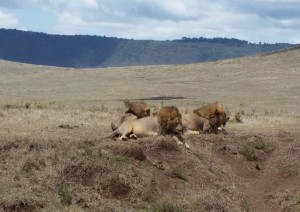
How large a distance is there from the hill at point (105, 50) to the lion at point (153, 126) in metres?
156

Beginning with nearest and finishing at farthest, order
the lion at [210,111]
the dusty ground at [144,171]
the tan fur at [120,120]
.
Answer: the dusty ground at [144,171], the tan fur at [120,120], the lion at [210,111]

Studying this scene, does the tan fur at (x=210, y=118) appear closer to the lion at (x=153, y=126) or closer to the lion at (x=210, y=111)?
the lion at (x=210, y=111)

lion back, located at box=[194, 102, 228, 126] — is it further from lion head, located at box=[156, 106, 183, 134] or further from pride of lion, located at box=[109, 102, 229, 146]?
lion head, located at box=[156, 106, 183, 134]

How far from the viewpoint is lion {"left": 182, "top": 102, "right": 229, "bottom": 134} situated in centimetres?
1578

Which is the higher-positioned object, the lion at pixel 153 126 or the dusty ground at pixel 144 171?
the lion at pixel 153 126

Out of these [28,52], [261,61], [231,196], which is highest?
[231,196]

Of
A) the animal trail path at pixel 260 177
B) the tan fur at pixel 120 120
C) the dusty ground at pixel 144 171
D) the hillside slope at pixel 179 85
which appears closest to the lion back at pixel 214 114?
the dusty ground at pixel 144 171

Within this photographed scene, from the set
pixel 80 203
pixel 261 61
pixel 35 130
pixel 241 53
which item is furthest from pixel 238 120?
pixel 241 53

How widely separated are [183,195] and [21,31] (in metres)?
186

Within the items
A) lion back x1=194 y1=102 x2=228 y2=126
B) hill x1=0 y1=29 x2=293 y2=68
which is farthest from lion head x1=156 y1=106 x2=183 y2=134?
hill x1=0 y1=29 x2=293 y2=68

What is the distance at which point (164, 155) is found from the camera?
531 inches

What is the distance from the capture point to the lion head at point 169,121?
14508 millimetres

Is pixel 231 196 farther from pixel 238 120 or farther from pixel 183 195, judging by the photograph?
pixel 238 120

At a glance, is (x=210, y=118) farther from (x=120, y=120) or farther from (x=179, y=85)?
(x=179, y=85)
